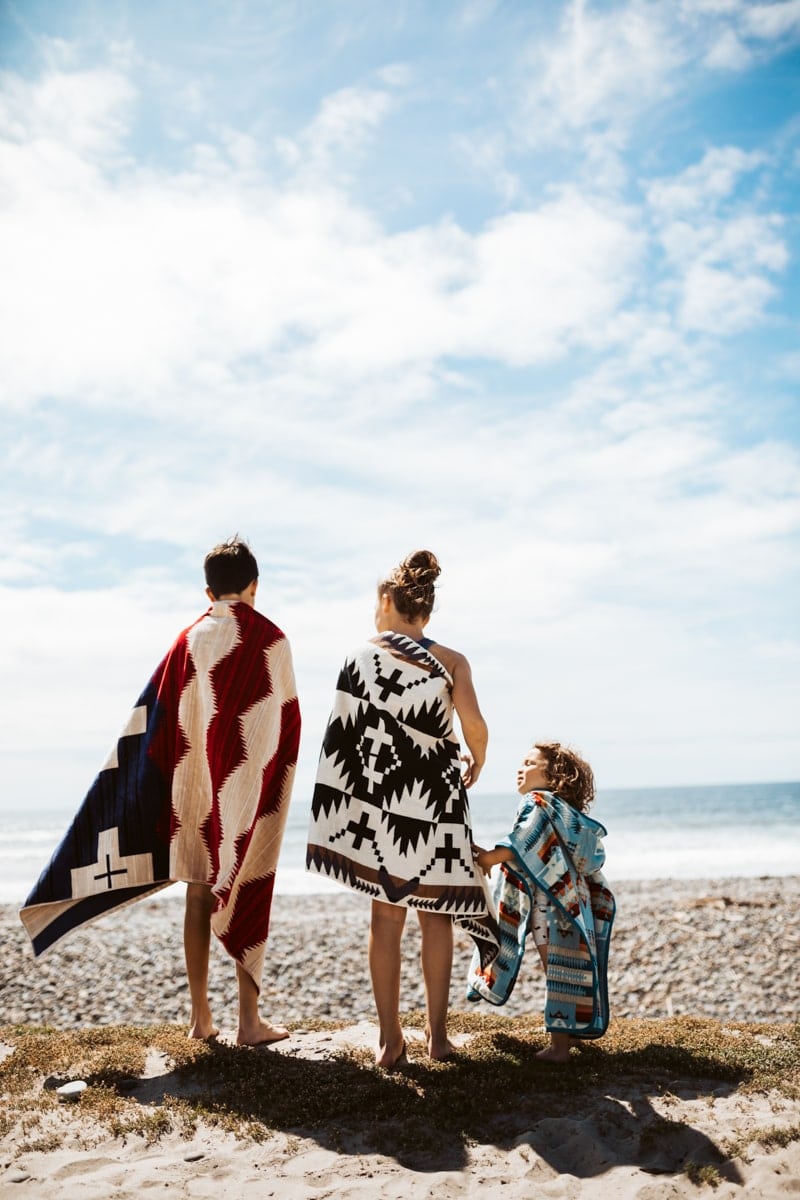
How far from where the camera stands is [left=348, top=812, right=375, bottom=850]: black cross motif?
446cm

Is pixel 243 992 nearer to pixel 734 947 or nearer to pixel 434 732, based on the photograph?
pixel 434 732

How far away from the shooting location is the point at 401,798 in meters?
4.50

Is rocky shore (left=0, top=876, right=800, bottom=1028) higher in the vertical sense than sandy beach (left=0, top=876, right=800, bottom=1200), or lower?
lower

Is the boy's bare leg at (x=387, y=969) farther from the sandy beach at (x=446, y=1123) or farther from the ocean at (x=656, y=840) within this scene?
the ocean at (x=656, y=840)

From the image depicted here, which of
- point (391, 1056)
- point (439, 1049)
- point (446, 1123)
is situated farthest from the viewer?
point (439, 1049)

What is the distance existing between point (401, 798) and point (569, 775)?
1.10 metres

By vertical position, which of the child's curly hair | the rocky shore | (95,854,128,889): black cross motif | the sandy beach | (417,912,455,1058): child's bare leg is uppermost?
the child's curly hair

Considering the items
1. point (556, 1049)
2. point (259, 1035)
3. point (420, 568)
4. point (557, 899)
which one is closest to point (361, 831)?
point (557, 899)

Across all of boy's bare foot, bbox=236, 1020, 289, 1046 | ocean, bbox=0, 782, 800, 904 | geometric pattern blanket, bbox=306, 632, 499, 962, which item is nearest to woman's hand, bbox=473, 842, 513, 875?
geometric pattern blanket, bbox=306, 632, 499, 962

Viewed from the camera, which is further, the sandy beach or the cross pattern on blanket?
the cross pattern on blanket

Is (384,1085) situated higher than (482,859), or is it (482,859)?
(482,859)

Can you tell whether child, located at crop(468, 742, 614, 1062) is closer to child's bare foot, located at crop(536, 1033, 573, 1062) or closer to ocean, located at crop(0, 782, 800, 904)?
child's bare foot, located at crop(536, 1033, 573, 1062)

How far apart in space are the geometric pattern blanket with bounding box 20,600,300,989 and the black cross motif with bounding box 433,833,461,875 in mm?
1010

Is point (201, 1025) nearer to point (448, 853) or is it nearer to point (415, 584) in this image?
point (448, 853)
